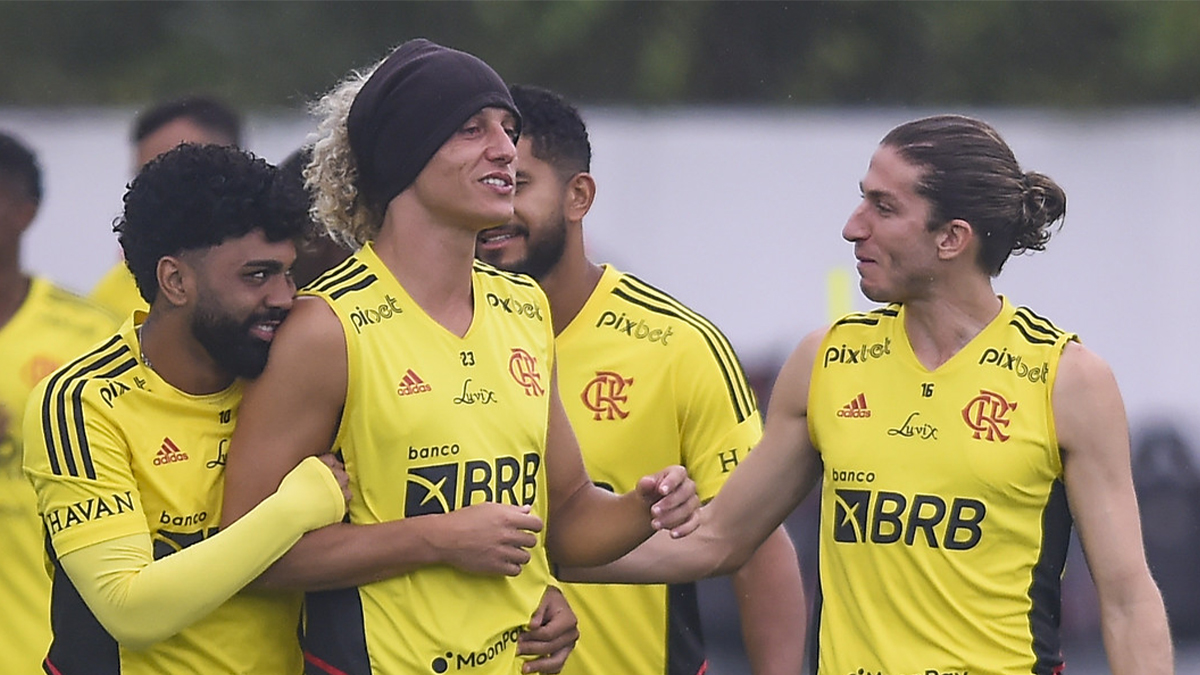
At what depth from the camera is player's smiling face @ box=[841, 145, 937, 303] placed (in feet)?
13.7

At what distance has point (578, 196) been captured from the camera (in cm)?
516

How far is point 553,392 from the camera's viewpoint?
4227mm

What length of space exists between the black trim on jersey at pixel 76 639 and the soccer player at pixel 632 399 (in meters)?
1.38

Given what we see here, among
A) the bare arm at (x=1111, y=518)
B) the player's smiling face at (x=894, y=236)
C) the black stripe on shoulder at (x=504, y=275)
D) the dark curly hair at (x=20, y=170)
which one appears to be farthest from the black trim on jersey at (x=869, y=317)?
the dark curly hair at (x=20, y=170)

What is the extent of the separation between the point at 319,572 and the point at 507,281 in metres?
0.83

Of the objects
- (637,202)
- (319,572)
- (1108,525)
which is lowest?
(1108,525)

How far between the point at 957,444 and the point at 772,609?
1.21m

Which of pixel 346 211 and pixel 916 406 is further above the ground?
pixel 346 211

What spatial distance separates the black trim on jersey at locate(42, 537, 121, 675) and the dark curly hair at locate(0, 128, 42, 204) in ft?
7.54

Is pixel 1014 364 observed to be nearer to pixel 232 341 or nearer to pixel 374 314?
pixel 374 314

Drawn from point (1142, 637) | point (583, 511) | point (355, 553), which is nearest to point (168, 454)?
point (355, 553)

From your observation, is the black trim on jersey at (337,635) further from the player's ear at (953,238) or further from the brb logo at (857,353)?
the player's ear at (953,238)

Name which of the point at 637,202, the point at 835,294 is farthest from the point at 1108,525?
the point at 637,202

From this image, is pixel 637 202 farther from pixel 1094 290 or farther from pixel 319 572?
pixel 319 572
